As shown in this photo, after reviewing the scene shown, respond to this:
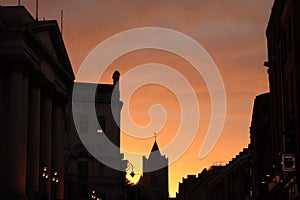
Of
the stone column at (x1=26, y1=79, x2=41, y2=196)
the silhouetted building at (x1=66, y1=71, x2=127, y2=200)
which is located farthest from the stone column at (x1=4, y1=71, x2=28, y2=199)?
the silhouetted building at (x1=66, y1=71, x2=127, y2=200)

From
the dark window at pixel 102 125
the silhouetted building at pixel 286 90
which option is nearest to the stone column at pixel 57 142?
the silhouetted building at pixel 286 90

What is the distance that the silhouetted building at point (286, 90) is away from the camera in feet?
150

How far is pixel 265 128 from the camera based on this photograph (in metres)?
92.8

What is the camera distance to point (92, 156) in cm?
11469

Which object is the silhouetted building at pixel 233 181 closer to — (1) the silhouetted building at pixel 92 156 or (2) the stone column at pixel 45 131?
(1) the silhouetted building at pixel 92 156

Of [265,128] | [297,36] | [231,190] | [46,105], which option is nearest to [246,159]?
[231,190]

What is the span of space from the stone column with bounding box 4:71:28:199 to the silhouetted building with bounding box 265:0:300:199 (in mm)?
21197

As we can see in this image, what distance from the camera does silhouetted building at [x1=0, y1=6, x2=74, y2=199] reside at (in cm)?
6362

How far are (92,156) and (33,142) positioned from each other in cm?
4510

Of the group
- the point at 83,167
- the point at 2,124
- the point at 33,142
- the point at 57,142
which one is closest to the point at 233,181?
the point at 83,167

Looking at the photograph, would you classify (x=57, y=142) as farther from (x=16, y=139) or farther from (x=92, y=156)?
(x=92, y=156)

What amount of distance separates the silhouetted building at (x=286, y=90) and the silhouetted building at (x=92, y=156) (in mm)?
50705

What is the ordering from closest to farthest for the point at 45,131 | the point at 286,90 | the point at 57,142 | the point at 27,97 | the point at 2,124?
the point at 286,90, the point at 2,124, the point at 27,97, the point at 45,131, the point at 57,142

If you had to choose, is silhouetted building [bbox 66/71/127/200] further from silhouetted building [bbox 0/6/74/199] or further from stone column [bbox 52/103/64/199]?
silhouetted building [bbox 0/6/74/199]
